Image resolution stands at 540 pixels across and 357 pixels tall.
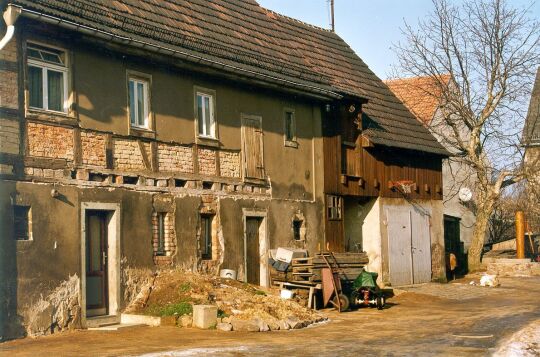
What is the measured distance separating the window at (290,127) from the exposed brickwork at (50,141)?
8.60 metres

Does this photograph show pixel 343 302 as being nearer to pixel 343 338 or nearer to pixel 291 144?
pixel 291 144

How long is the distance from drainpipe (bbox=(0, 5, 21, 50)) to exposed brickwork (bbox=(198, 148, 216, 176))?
650 cm

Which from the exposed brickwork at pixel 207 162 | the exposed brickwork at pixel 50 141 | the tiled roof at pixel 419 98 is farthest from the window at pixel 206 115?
the tiled roof at pixel 419 98

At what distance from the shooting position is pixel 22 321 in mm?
14484

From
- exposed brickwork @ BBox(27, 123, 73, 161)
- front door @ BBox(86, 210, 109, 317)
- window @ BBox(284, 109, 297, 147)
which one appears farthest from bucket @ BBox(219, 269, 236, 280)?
exposed brickwork @ BBox(27, 123, 73, 161)

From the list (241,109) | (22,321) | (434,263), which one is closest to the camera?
(22,321)

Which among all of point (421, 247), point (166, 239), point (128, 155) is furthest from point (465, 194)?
point (128, 155)

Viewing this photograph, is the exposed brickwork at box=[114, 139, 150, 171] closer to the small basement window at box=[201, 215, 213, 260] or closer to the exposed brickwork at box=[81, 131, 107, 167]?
the exposed brickwork at box=[81, 131, 107, 167]

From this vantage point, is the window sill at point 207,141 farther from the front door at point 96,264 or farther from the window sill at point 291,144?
the front door at point 96,264

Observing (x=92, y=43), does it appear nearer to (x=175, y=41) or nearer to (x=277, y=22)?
(x=175, y=41)

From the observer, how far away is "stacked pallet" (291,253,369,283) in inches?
802

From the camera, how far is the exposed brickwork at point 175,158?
60.6 feet

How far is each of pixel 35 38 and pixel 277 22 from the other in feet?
42.4

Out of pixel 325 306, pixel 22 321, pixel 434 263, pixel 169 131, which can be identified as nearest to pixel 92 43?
pixel 169 131
